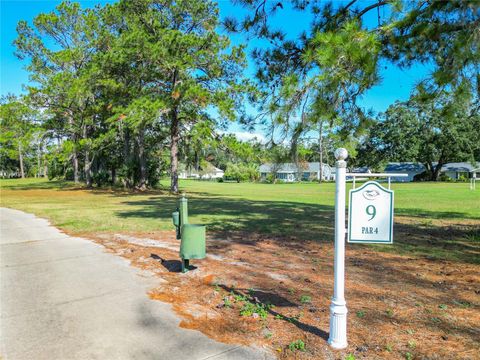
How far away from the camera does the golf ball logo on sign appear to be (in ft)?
11.1

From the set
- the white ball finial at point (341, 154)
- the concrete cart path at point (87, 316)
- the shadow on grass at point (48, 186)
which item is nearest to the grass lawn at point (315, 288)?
the concrete cart path at point (87, 316)

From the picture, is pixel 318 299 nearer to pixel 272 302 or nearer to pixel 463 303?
pixel 272 302

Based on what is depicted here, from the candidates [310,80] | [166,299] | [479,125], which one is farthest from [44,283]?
[479,125]

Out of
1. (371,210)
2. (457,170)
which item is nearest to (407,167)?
(457,170)

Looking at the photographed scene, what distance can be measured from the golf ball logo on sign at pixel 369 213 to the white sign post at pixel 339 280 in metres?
0.10

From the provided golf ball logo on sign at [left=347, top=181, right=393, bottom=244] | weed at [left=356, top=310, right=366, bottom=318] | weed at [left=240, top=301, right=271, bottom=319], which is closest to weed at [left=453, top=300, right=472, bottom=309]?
weed at [left=356, top=310, right=366, bottom=318]

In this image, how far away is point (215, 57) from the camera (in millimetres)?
23219

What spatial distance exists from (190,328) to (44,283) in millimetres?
2688

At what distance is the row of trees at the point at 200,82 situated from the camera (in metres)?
6.37

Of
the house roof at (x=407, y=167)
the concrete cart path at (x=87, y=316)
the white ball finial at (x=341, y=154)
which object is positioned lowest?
the concrete cart path at (x=87, y=316)

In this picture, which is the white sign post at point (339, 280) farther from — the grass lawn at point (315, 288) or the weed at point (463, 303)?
the weed at point (463, 303)

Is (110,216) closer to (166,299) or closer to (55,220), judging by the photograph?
(55,220)

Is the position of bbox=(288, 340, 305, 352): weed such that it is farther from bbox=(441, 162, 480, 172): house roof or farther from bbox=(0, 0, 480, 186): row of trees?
bbox=(441, 162, 480, 172): house roof

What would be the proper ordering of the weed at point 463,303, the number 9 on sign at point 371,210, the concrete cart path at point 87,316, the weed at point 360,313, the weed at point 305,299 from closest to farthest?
the concrete cart path at point 87,316 → the number 9 on sign at point 371,210 → the weed at point 360,313 → the weed at point 463,303 → the weed at point 305,299
